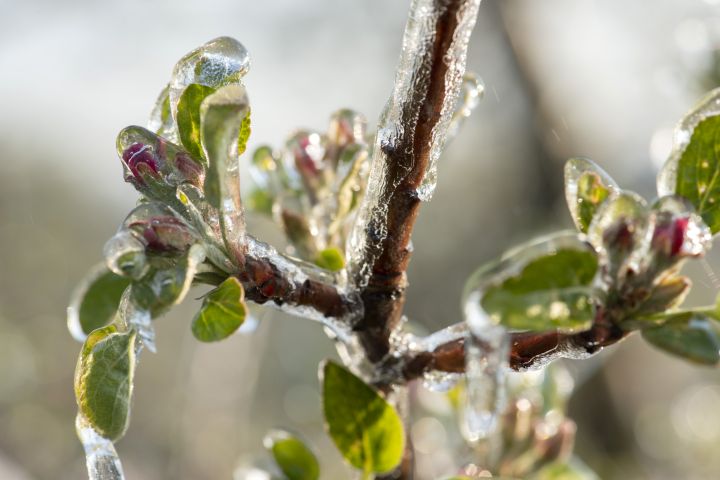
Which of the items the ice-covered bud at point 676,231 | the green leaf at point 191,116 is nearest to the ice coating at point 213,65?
the green leaf at point 191,116

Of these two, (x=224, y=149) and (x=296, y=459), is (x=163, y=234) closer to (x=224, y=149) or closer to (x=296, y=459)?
(x=224, y=149)

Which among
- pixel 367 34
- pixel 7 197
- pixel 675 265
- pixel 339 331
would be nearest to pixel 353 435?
pixel 339 331

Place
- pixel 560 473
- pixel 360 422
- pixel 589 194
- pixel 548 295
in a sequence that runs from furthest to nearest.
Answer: pixel 560 473 → pixel 360 422 → pixel 589 194 → pixel 548 295

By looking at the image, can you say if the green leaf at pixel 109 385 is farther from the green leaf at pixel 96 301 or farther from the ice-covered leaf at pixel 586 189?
the ice-covered leaf at pixel 586 189

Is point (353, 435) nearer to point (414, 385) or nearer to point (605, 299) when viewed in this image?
point (605, 299)

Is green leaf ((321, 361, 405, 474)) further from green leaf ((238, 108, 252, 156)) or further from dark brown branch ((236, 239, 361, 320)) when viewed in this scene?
green leaf ((238, 108, 252, 156))

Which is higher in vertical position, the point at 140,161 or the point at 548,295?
the point at 140,161

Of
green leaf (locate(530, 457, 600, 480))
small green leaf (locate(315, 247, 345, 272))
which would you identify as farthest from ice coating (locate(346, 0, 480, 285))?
green leaf (locate(530, 457, 600, 480))

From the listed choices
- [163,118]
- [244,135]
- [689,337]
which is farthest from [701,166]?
[163,118]
